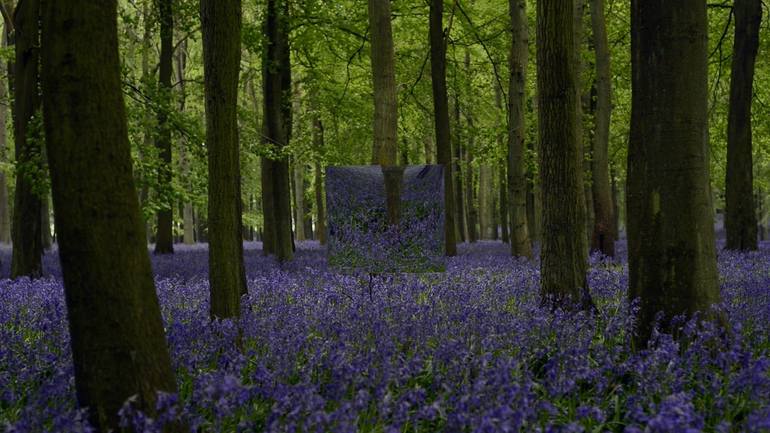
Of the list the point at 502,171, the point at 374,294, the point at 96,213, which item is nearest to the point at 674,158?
the point at 374,294

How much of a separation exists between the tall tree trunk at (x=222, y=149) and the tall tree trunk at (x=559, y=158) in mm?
3513

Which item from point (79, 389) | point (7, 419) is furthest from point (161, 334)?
point (7, 419)

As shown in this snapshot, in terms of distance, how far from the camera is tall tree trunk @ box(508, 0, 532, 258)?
1454 centimetres

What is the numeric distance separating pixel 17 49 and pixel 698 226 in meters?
11.3

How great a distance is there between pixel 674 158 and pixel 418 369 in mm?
2934

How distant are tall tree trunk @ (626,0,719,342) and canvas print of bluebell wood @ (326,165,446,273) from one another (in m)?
2.95

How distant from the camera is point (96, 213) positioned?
3.44 meters

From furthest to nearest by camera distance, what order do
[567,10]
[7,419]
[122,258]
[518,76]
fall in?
1. [518,76]
2. [567,10]
3. [7,419]
4. [122,258]

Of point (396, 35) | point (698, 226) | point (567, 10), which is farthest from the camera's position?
point (396, 35)

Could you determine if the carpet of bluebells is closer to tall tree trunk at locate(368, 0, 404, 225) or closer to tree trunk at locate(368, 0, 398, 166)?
tall tree trunk at locate(368, 0, 404, 225)

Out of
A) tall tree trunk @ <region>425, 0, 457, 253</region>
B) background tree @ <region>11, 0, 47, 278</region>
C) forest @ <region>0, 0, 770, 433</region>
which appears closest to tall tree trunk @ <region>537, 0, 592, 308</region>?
forest @ <region>0, 0, 770, 433</region>

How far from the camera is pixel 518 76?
14.5 m

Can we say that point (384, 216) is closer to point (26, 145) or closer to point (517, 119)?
point (26, 145)

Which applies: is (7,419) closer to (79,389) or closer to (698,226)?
(79,389)
